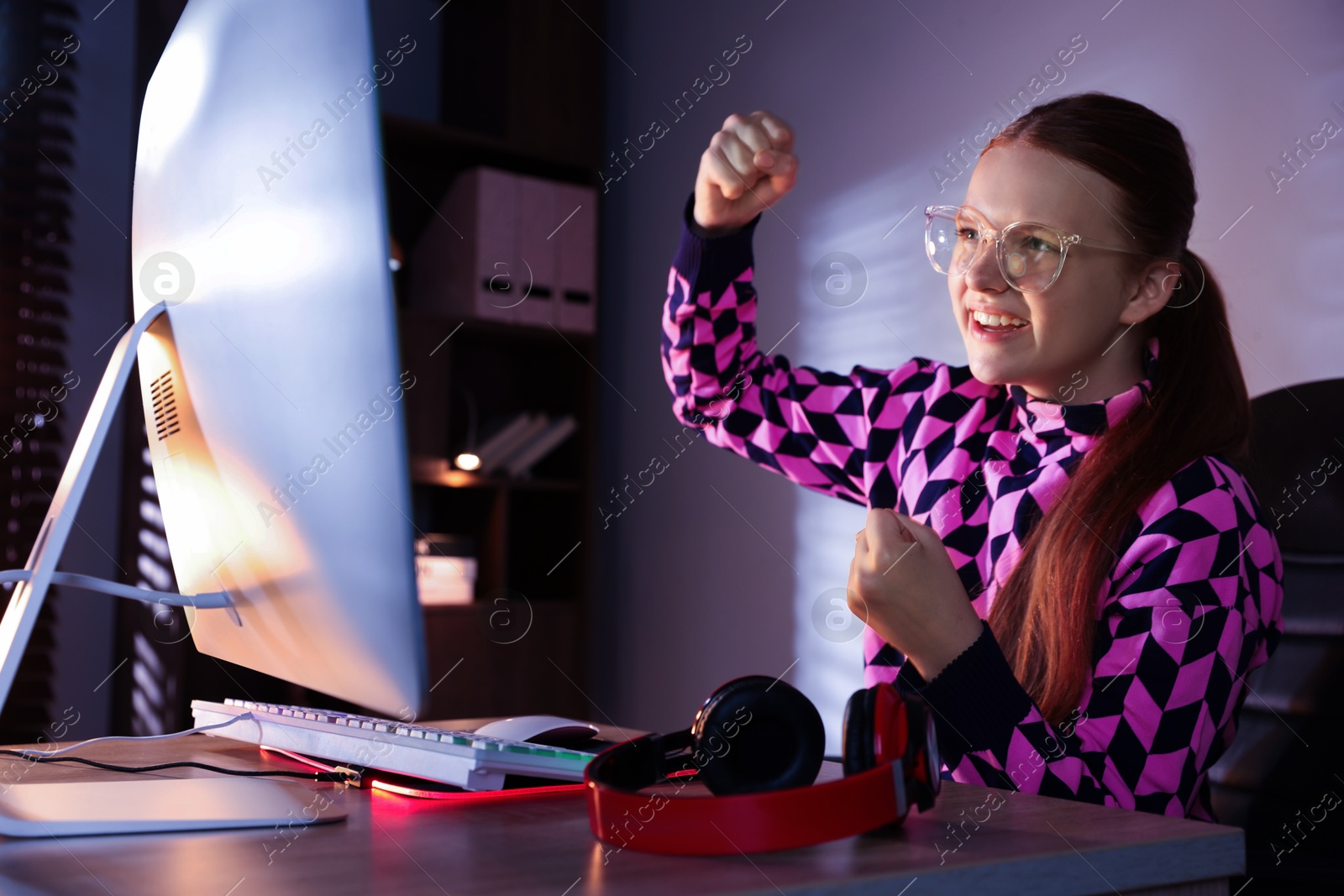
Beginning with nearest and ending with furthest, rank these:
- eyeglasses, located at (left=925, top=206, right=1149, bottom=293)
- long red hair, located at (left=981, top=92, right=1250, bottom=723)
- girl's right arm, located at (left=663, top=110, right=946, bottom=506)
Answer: long red hair, located at (left=981, top=92, right=1250, bottom=723) → eyeglasses, located at (left=925, top=206, right=1149, bottom=293) → girl's right arm, located at (left=663, top=110, right=946, bottom=506)

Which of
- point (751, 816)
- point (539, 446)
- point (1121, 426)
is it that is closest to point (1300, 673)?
point (1121, 426)

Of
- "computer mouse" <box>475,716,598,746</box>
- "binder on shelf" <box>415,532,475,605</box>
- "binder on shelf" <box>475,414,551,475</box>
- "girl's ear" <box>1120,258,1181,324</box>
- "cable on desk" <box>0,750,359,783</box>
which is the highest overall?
"binder on shelf" <box>475,414,551,475</box>

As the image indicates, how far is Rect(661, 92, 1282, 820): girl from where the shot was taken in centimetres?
82

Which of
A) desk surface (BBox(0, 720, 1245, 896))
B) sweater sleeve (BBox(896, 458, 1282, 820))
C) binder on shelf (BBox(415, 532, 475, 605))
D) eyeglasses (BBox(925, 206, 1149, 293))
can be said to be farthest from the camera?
binder on shelf (BBox(415, 532, 475, 605))

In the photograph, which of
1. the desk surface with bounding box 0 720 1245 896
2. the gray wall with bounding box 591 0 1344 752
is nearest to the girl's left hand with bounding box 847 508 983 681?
the desk surface with bounding box 0 720 1245 896

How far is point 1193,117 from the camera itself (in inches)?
73.2

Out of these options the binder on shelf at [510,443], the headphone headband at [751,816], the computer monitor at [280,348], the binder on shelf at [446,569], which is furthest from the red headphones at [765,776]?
the binder on shelf at [510,443]

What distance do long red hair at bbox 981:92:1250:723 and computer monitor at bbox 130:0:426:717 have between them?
0.63 meters

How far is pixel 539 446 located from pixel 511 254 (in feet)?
1.72

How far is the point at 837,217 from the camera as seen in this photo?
257cm

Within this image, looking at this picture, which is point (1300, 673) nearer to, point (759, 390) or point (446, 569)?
point (759, 390)

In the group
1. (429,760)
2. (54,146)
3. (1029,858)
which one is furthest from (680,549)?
(1029,858)

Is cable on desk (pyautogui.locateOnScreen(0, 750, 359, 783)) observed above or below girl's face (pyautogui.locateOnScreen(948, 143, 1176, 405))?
below

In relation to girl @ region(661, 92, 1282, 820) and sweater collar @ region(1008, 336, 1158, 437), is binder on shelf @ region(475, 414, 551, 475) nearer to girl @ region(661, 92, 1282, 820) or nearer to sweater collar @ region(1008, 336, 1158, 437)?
girl @ region(661, 92, 1282, 820)
